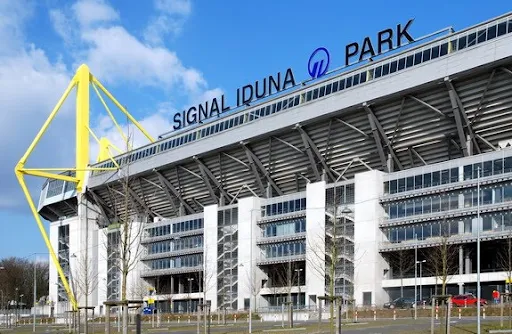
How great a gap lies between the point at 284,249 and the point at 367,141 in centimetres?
2430

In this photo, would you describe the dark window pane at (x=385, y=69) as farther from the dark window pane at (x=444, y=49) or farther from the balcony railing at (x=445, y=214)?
the balcony railing at (x=445, y=214)

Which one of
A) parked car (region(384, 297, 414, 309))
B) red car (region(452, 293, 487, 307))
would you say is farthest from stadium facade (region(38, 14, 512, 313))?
red car (region(452, 293, 487, 307))

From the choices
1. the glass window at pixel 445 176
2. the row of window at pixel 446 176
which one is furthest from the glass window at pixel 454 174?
the glass window at pixel 445 176

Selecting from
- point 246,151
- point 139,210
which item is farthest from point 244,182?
point 139,210

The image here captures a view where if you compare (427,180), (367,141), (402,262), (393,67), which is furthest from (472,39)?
(402,262)

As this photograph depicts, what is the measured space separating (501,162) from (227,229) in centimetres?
4803

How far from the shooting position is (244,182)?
116312 mm

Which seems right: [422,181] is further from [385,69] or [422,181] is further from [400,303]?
[385,69]

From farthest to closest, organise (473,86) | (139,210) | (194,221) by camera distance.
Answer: (139,210), (194,221), (473,86)

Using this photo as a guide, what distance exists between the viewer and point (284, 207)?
11144cm

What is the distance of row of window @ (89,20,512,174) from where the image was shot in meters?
79.5

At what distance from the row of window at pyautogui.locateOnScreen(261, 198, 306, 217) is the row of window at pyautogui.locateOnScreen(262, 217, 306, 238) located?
A: 1459mm

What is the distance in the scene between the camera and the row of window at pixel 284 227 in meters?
109

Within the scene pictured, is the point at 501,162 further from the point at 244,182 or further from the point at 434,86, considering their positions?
the point at 244,182
